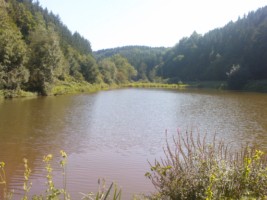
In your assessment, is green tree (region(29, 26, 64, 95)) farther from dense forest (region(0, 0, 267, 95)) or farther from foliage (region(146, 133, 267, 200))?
foliage (region(146, 133, 267, 200))

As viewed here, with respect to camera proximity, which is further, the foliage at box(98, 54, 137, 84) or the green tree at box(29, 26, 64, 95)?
the foliage at box(98, 54, 137, 84)

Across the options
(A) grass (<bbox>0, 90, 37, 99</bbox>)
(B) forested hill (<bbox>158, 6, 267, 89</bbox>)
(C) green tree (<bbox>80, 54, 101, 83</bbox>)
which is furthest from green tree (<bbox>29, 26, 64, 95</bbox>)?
(B) forested hill (<bbox>158, 6, 267, 89</bbox>)

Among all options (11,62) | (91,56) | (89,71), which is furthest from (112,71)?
(11,62)

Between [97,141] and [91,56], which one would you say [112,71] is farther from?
[97,141]

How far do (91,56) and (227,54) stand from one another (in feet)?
147

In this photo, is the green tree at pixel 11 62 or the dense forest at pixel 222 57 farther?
the dense forest at pixel 222 57

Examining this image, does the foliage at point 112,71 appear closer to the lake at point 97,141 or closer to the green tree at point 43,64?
the green tree at point 43,64

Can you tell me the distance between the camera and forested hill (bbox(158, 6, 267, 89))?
70.7m

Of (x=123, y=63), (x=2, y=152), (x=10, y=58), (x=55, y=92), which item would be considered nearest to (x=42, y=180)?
(x=2, y=152)

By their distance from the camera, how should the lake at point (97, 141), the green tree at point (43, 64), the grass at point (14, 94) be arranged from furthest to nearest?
the green tree at point (43, 64) < the grass at point (14, 94) < the lake at point (97, 141)

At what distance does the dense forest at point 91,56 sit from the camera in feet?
140

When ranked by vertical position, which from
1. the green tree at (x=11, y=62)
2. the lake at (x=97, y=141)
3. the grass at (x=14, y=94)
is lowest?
the lake at (x=97, y=141)

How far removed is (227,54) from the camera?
320ft

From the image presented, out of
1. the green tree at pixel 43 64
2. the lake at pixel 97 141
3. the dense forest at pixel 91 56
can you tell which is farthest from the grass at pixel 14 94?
the lake at pixel 97 141
